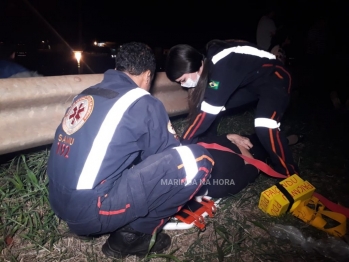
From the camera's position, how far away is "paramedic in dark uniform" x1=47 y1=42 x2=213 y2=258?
146 centimetres

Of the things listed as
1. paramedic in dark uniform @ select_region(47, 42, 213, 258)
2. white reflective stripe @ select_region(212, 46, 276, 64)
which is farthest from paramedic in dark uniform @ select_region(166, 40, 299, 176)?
paramedic in dark uniform @ select_region(47, 42, 213, 258)

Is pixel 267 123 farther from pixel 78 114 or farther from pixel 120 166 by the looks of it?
pixel 78 114

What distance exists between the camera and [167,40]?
1288 centimetres

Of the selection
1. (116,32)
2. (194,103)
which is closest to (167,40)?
(116,32)

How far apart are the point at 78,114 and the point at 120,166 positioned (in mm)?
390

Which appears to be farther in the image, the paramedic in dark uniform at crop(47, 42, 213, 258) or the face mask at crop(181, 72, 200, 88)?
the face mask at crop(181, 72, 200, 88)

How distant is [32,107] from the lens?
1965 millimetres

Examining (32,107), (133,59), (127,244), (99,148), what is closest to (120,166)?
(99,148)

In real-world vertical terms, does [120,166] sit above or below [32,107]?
below

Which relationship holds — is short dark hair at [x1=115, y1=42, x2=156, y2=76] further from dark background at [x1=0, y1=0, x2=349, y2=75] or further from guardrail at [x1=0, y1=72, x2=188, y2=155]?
dark background at [x1=0, y1=0, x2=349, y2=75]

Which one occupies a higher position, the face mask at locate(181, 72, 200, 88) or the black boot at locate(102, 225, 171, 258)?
the face mask at locate(181, 72, 200, 88)

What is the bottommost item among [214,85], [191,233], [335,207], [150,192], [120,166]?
[191,233]

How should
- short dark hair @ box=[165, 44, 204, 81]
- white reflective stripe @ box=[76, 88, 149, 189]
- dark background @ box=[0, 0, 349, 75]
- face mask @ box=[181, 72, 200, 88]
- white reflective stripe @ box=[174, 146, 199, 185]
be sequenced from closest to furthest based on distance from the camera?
white reflective stripe @ box=[76, 88, 149, 189], white reflective stripe @ box=[174, 146, 199, 185], short dark hair @ box=[165, 44, 204, 81], face mask @ box=[181, 72, 200, 88], dark background @ box=[0, 0, 349, 75]

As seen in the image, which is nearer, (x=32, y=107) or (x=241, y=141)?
(x=32, y=107)
